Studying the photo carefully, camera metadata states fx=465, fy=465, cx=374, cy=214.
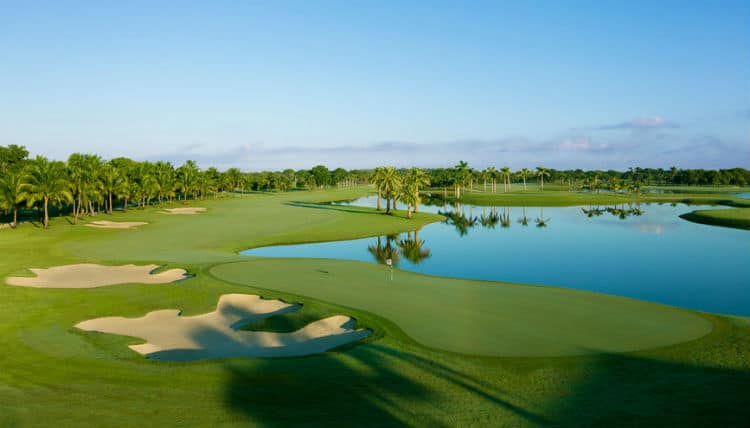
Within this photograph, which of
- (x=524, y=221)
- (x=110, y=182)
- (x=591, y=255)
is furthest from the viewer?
(x=524, y=221)

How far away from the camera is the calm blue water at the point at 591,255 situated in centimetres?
3738

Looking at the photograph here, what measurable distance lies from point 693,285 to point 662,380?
26.8 metres

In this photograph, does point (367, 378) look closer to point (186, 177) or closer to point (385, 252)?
point (385, 252)

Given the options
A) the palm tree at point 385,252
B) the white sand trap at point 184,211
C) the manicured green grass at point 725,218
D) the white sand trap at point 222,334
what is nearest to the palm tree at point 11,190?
the white sand trap at point 184,211

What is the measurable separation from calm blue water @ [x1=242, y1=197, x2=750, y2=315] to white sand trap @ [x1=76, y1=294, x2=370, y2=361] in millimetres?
20727

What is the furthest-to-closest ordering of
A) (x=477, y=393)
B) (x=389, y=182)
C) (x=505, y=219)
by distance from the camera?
(x=505, y=219) → (x=389, y=182) → (x=477, y=393)

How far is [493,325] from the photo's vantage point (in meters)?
23.7

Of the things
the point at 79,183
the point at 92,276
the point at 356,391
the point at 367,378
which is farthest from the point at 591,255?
the point at 79,183

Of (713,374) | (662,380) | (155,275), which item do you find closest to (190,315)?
(155,275)

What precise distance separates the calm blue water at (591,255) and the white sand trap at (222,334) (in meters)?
20.7

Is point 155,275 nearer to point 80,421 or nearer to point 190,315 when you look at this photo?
point 190,315

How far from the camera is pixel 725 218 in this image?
87000 millimetres

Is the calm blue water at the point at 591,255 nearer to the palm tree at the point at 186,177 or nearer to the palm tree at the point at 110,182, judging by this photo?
the palm tree at the point at 110,182

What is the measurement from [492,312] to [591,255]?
3303 cm
